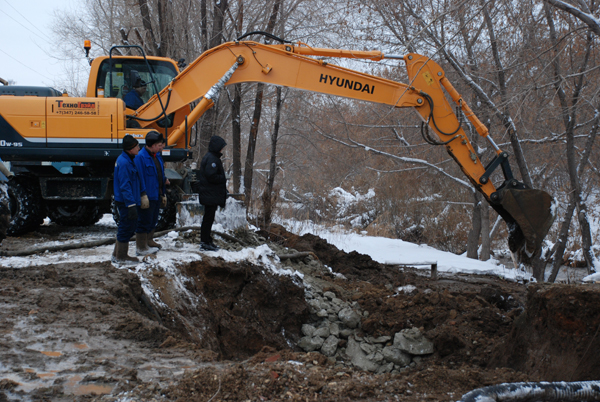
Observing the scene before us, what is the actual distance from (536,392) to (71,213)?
31.0 ft

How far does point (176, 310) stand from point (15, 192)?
209 inches

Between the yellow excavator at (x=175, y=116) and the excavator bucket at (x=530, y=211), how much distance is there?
0.01 m

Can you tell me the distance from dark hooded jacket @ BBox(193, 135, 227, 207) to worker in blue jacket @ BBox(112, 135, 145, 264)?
1.11 m

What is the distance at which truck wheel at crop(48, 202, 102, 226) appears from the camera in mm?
9750

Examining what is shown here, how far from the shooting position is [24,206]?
8984 mm

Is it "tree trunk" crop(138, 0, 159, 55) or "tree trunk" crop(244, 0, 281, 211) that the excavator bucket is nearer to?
"tree trunk" crop(244, 0, 281, 211)

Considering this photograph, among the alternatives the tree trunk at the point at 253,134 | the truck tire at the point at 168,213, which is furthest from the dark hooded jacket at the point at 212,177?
the tree trunk at the point at 253,134

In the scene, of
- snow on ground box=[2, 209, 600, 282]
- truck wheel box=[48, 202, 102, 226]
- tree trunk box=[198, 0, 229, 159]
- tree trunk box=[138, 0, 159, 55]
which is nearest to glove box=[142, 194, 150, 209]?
snow on ground box=[2, 209, 600, 282]

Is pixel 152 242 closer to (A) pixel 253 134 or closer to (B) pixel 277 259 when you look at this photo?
(B) pixel 277 259

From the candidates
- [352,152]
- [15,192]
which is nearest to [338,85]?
[15,192]

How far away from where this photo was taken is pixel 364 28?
11719 millimetres

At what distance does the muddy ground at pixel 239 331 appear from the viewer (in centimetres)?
325

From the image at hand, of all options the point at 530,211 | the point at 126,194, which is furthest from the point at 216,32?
the point at 530,211

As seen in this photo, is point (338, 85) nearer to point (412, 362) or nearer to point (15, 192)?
point (412, 362)
